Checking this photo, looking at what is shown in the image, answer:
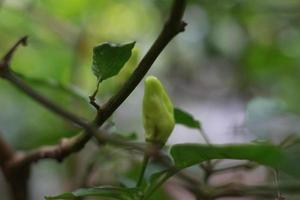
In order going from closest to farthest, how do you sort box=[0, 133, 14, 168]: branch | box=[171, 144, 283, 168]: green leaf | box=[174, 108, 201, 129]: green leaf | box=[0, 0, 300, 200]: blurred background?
box=[171, 144, 283, 168]: green leaf → box=[174, 108, 201, 129]: green leaf → box=[0, 133, 14, 168]: branch → box=[0, 0, 300, 200]: blurred background

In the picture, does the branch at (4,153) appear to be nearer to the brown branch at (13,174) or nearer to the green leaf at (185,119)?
the brown branch at (13,174)

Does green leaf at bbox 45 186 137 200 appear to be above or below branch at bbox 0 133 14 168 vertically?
below

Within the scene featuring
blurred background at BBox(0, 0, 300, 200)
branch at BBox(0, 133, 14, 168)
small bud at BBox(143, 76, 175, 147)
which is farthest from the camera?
blurred background at BBox(0, 0, 300, 200)

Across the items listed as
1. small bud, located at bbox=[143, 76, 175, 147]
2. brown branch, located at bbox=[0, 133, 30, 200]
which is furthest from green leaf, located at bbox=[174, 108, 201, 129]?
brown branch, located at bbox=[0, 133, 30, 200]

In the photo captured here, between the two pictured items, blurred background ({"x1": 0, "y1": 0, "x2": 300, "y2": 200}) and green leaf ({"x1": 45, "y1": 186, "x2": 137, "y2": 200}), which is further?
blurred background ({"x1": 0, "y1": 0, "x2": 300, "y2": 200})

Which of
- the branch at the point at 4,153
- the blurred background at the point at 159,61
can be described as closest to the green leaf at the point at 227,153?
the branch at the point at 4,153

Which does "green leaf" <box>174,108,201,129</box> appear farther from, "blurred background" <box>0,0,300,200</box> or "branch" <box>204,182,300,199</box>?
"blurred background" <box>0,0,300,200</box>

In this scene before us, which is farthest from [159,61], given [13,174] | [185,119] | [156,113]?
[156,113]
